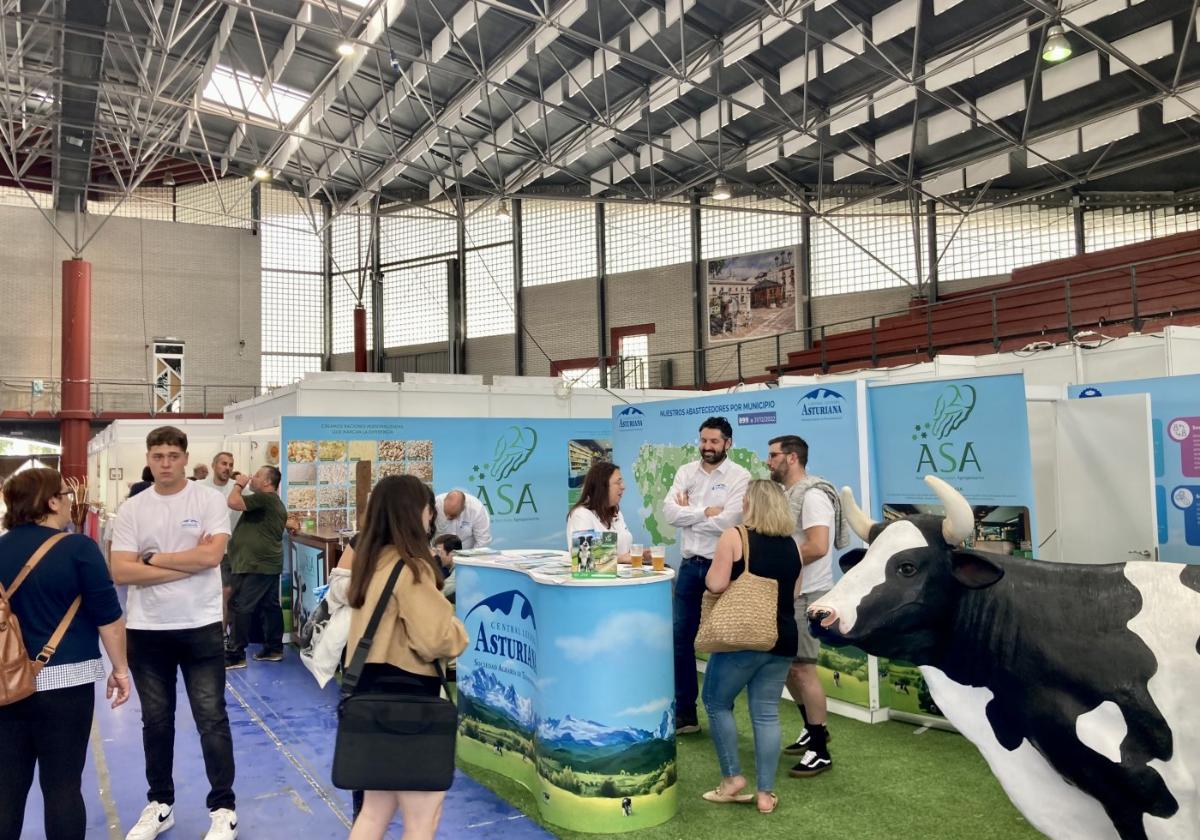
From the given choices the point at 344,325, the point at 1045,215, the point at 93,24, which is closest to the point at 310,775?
the point at 93,24

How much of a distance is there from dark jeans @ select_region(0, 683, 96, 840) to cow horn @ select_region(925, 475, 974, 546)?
103 inches

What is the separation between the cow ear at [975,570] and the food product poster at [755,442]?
9.12ft

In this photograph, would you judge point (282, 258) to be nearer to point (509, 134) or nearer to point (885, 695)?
point (509, 134)

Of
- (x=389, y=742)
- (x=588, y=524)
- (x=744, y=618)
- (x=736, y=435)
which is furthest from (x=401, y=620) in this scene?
(x=736, y=435)

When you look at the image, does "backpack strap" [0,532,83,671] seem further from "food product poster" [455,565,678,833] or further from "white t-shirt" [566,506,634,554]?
"white t-shirt" [566,506,634,554]

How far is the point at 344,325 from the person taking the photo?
75.5 feet

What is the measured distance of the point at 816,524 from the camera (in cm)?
405

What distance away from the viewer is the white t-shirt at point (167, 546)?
129 inches

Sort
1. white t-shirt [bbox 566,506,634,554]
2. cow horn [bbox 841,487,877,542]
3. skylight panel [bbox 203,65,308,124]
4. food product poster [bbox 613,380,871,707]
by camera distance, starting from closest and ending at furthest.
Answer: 1. cow horn [bbox 841,487,877,542]
2. white t-shirt [bbox 566,506,634,554]
3. food product poster [bbox 613,380,871,707]
4. skylight panel [bbox 203,65,308,124]

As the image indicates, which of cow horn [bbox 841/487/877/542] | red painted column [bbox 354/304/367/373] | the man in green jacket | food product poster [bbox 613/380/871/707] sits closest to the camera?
cow horn [bbox 841/487/877/542]

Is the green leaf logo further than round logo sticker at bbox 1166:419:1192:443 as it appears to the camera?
Yes

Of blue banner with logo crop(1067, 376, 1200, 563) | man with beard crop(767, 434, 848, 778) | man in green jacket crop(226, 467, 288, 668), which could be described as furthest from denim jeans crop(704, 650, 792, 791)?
man in green jacket crop(226, 467, 288, 668)

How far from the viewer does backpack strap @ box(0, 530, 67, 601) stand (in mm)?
2619

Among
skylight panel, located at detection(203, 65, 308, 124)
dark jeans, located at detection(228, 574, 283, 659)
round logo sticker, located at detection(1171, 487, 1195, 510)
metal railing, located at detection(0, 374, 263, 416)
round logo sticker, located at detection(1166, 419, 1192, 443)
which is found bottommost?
dark jeans, located at detection(228, 574, 283, 659)
